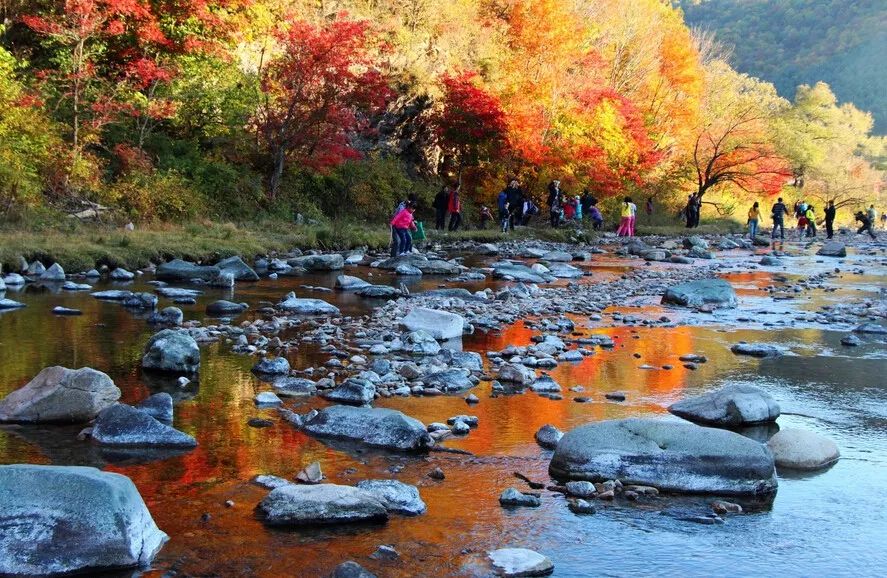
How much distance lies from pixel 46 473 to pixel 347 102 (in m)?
26.0

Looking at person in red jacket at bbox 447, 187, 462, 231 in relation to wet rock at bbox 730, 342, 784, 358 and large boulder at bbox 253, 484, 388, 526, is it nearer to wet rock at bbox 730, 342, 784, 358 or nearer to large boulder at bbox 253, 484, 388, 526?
wet rock at bbox 730, 342, 784, 358

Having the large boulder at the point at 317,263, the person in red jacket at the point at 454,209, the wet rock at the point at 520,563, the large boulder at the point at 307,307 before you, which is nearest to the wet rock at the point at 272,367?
the large boulder at the point at 307,307

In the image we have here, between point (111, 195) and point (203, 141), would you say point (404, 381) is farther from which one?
point (203, 141)

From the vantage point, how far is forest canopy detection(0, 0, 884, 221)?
22938 millimetres

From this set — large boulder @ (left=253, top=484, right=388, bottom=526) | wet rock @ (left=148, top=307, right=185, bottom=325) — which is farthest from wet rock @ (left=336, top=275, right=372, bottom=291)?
large boulder @ (left=253, top=484, right=388, bottom=526)

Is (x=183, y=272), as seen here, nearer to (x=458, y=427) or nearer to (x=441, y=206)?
(x=458, y=427)

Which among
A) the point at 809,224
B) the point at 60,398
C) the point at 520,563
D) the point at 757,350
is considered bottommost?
the point at 520,563

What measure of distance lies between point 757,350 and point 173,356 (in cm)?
666

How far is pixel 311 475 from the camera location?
18.3ft

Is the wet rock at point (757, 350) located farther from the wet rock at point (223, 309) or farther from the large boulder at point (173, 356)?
the wet rock at point (223, 309)

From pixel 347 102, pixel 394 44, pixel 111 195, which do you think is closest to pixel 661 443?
pixel 111 195

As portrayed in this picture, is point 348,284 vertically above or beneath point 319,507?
above

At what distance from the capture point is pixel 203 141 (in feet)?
93.5

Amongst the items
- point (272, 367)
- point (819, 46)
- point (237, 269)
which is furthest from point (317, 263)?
point (819, 46)
